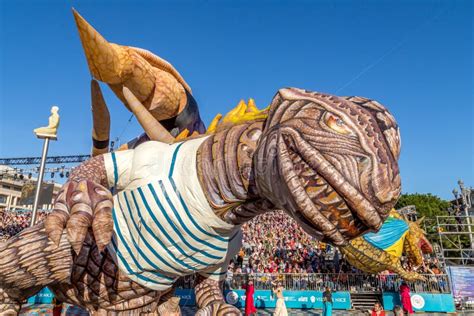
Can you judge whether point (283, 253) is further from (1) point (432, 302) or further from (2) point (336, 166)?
(2) point (336, 166)

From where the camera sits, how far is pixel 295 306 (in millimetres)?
10594

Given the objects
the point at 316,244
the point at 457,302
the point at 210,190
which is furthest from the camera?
the point at 316,244

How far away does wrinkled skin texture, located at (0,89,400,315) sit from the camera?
1.69 meters

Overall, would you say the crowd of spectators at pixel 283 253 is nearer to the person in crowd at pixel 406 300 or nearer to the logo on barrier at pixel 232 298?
the logo on barrier at pixel 232 298

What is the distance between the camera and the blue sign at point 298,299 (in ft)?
34.2

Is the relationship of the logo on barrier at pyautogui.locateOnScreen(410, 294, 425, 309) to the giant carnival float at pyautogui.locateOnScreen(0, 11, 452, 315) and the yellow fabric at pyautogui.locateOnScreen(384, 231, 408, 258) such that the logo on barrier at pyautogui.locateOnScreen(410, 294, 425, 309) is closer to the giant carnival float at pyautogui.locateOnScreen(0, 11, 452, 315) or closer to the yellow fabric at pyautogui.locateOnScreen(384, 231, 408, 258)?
the yellow fabric at pyautogui.locateOnScreen(384, 231, 408, 258)

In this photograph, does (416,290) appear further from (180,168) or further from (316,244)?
(180,168)

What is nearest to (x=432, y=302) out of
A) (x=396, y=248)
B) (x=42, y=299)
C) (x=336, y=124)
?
(x=396, y=248)

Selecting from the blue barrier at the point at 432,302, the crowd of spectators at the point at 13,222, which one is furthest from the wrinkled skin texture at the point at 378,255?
the crowd of spectators at the point at 13,222

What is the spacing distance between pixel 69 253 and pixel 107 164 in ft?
2.02

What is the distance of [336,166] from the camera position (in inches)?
66.4

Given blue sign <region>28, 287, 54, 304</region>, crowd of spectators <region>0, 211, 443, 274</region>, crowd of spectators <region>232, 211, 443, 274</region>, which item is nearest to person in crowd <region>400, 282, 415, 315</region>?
crowd of spectators <region>232, 211, 443, 274</region>

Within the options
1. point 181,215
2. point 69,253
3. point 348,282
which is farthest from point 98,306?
point 348,282

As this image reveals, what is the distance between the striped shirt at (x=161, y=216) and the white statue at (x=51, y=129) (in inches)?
92.0
